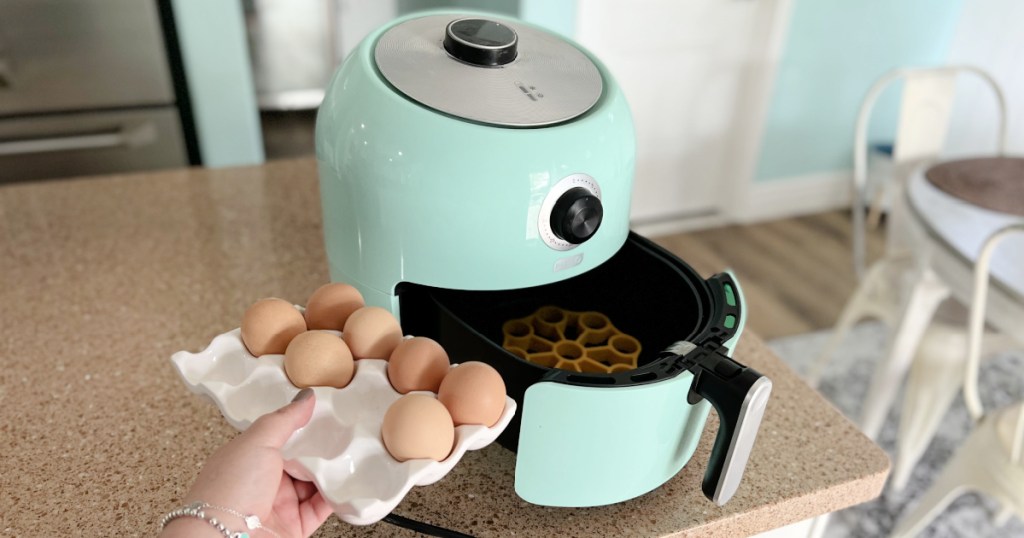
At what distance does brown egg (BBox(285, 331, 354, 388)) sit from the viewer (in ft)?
1.62

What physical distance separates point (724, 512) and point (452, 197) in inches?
13.6

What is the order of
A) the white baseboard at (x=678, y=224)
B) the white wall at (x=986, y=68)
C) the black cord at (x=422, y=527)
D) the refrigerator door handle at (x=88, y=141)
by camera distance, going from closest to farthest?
the black cord at (x=422, y=527), the refrigerator door handle at (x=88, y=141), the white wall at (x=986, y=68), the white baseboard at (x=678, y=224)

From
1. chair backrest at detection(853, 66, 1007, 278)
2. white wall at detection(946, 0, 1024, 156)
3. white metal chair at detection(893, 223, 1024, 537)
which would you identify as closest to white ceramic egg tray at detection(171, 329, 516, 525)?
white metal chair at detection(893, 223, 1024, 537)

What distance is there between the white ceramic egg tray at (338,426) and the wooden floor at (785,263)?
191 centimetres

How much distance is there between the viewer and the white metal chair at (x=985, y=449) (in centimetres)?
117

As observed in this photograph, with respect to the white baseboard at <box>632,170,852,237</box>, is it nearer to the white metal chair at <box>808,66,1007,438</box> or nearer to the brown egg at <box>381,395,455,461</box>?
the white metal chair at <box>808,66,1007,438</box>

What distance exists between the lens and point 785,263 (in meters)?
2.61

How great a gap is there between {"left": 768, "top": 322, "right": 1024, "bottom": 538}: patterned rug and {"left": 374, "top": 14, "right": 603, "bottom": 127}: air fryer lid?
1385 millimetres

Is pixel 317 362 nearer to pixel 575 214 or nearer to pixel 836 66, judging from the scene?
pixel 575 214

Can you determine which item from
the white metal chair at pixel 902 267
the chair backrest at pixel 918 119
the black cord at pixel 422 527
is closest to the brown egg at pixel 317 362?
the black cord at pixel 422 527

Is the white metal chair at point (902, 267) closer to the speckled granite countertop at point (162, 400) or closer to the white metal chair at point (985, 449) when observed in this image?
the white metal chair at point (985, 449)

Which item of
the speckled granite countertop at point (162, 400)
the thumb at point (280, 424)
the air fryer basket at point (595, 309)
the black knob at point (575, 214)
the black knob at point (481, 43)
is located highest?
the black knob at point (481, 43)

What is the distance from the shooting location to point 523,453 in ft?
1.65

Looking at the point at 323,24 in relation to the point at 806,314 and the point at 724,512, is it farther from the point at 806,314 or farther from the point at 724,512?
the point at 724,512
